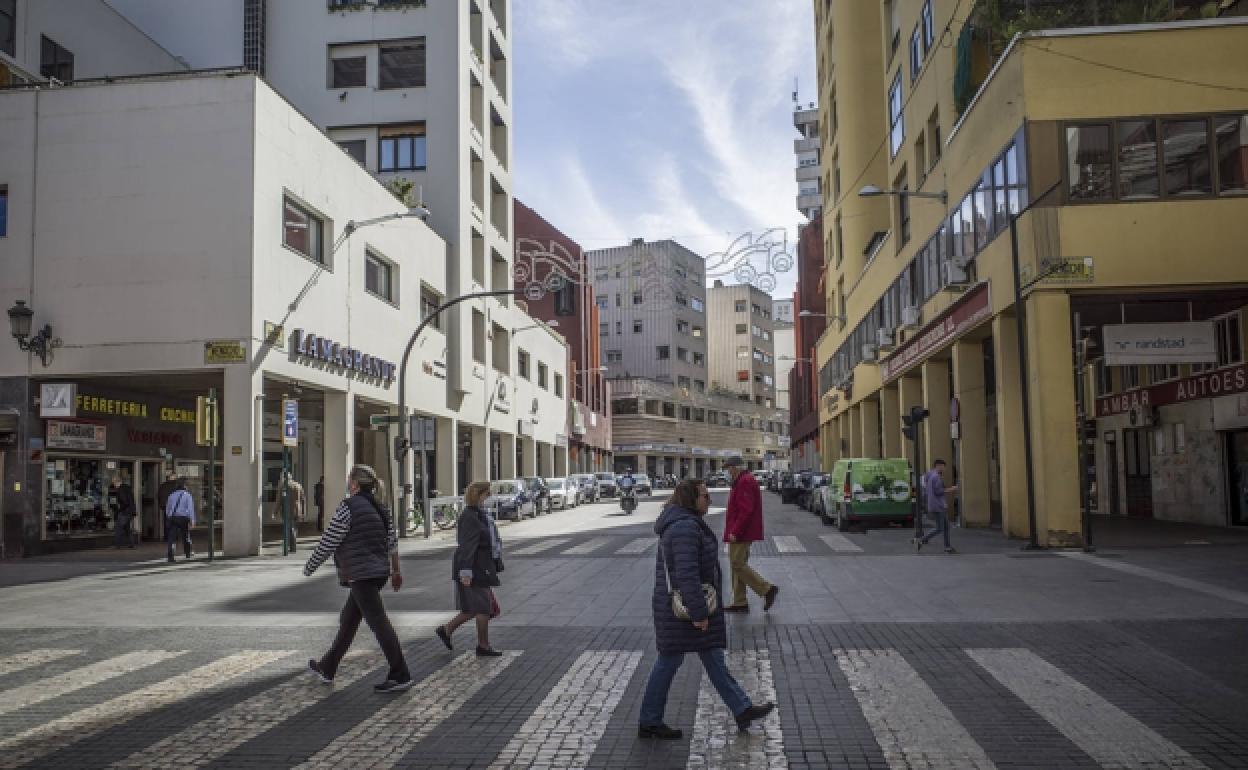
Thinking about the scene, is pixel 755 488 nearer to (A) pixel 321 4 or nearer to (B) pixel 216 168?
(B) pixel 216 168

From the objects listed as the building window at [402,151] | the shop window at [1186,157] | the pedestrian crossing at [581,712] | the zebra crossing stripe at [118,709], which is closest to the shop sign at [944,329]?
the shop window at [1186,157]

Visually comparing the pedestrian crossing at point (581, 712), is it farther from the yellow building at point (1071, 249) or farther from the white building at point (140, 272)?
the white building at point (140, 272)

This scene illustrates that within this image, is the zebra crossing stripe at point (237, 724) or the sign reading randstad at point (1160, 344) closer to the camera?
the zebra crossing stripe at point (237, 724)

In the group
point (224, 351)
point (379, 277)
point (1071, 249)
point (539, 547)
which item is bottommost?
point (539, 547)

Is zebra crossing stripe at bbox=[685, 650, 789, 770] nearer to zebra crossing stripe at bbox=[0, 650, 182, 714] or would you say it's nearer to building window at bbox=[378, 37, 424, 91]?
zebra crossing stripe at bbox=[0, 650, 182, 714]

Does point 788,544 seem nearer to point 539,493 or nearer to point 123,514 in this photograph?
point 123,514

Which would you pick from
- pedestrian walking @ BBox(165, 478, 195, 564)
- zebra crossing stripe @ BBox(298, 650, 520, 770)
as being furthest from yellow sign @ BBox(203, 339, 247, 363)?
zebra crossing stripe @ BBox(298, 650, 520, 770)

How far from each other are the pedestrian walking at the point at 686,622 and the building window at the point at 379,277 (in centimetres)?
2408

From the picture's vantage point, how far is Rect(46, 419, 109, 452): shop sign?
22.1 m

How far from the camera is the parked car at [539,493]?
39000 millimetres

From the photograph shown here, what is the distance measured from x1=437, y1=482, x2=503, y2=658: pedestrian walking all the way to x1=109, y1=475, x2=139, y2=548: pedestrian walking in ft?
55.9

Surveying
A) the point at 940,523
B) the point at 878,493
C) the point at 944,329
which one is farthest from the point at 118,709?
the point at 944,329

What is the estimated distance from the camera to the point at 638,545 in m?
21.0

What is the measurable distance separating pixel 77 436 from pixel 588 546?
12031 mm
